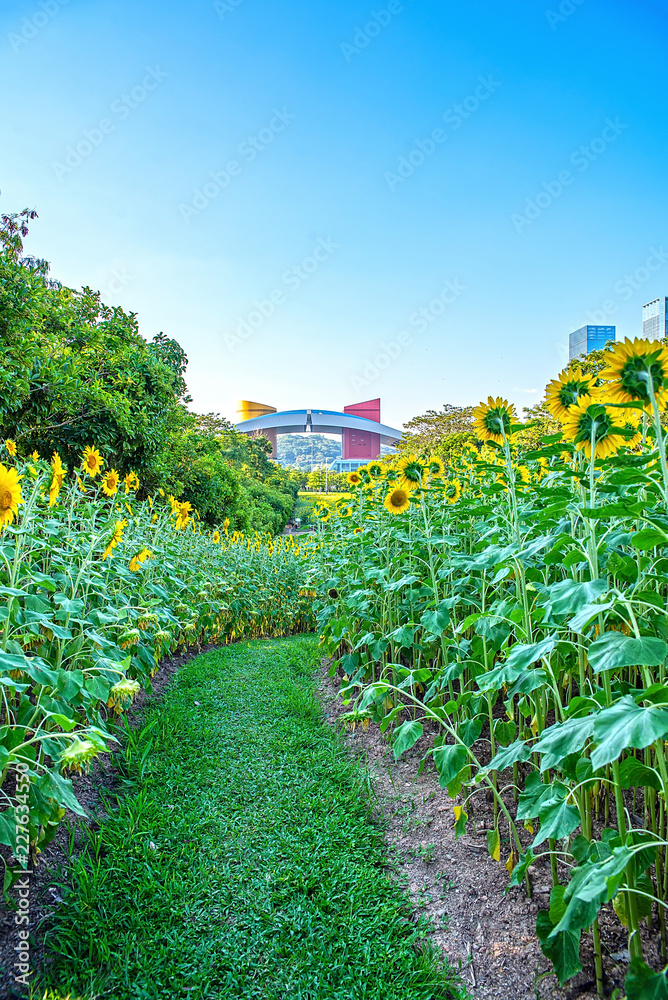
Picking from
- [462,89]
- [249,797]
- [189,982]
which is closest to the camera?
[189,982]

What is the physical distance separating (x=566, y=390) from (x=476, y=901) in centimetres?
154

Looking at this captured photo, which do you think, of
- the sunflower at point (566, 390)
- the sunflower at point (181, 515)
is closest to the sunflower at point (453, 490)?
the sunflower at point (566, 390)

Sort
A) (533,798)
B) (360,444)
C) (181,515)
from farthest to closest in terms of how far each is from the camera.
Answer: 1. (360,444)
2. (181,515)
3. (533,798)

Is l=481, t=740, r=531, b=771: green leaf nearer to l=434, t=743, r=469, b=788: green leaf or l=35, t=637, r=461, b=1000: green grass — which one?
l=434, t=743, r=469, b=788: green leaf

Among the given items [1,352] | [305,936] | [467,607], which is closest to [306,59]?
[1,352]

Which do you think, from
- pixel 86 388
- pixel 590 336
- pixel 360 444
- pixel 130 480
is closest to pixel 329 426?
pixel 360 444

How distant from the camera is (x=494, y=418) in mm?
1847

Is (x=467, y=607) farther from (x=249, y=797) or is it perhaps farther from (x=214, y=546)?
(x=214, y=546)

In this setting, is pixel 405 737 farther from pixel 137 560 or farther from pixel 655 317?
pixel 655 317

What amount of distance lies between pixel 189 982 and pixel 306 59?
7560 millimetres

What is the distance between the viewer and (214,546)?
570 cm

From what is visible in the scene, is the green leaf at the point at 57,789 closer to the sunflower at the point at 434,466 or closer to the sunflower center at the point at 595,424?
the sunflower center at the point at 595,424

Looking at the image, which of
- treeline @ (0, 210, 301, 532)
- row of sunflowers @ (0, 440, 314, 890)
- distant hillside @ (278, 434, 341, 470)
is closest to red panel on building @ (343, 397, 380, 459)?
distant hillside @ (278, 434, 341, 470)

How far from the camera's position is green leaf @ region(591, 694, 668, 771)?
2.46ft
